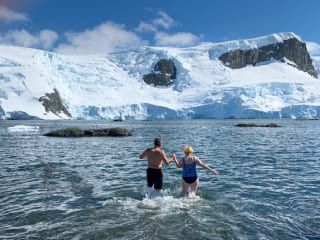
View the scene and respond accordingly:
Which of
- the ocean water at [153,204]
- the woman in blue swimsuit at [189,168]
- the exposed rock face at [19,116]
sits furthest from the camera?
the exposed rock face at [19,116]

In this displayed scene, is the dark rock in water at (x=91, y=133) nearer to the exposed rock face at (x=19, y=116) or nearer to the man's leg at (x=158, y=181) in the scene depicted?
the man's leg at (x=158, y=181)

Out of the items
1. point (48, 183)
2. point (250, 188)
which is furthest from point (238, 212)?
point (48, 183)

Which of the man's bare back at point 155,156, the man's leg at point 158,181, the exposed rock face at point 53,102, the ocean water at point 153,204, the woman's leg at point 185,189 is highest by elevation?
the exposed rock face at point 53,102

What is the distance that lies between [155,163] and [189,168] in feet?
4.29

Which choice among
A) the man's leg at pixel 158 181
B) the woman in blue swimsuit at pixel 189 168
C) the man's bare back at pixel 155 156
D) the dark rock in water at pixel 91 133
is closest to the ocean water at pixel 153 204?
the man's leg at pixel 158 181

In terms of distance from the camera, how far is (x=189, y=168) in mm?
16703

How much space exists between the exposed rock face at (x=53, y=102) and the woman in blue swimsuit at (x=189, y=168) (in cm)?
16195

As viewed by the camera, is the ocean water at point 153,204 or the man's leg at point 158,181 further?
the man's leg at point 158,181

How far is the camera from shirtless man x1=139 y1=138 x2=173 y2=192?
1625cm

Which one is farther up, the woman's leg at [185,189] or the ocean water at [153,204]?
the woman's leg at [185,189]

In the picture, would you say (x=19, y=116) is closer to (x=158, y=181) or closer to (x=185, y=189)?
(x=185, y=189)

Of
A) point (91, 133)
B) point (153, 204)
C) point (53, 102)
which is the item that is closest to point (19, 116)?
point (53, 102)

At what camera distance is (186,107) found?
196 m

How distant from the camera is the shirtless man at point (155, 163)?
16.2 meters
